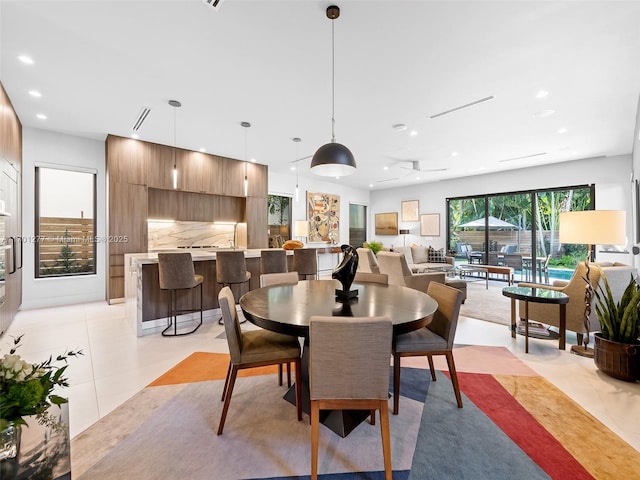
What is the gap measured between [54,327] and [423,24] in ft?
18.5

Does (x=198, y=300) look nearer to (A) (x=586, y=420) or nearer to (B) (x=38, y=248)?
(B) (x=38, y=248)

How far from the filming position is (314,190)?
9305 millimetres

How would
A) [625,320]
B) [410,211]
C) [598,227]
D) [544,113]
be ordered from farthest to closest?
[410,211] < [544,113] < [598,227] < [625,320]

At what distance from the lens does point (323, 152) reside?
2850mm

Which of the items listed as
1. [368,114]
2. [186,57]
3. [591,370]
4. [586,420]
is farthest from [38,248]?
[591,370]

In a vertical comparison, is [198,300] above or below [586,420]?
above

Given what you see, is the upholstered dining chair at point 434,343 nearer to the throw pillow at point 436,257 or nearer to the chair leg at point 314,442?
the chair leg at point 314,442

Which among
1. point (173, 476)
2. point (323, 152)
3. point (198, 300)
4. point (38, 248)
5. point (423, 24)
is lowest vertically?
point (173, 476)

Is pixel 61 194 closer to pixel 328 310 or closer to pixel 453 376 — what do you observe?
pixel 328 310

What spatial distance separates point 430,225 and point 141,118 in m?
8.34

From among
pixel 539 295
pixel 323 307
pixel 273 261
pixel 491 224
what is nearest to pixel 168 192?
pixel 273 261

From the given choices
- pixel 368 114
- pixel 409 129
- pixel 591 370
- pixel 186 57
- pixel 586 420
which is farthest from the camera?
pixel 409 129

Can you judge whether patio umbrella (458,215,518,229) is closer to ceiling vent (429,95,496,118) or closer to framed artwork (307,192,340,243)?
framed artwork (307,192,340,243)

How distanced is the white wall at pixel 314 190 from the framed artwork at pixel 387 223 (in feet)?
1.53
